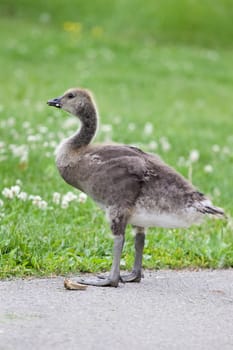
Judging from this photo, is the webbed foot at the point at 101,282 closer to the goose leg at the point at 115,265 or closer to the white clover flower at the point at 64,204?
the goose leg at the point at 115,265

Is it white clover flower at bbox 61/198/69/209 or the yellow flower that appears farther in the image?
the yellow flower

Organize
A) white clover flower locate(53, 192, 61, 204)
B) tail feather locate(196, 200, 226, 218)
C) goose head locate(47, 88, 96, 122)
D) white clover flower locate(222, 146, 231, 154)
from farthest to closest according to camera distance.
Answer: white clover flower locate(222, 146, 231, 154) → white clover flower locate(53, 192, 61, 204) → goose head locate(47, 88, 96, 122) → tail feather locate(196, 200, 226, 218)

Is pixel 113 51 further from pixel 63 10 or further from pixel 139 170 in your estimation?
pixel 139 170

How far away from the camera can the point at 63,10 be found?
29.4m

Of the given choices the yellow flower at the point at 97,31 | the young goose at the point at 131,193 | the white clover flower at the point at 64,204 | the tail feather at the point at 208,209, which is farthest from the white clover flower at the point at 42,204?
the yellow flower at the point at 97,31

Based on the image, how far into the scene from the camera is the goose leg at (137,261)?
5918 mm

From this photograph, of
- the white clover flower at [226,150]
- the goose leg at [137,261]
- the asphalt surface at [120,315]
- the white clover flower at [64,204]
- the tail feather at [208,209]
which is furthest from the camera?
the white clover flower at [226,150]

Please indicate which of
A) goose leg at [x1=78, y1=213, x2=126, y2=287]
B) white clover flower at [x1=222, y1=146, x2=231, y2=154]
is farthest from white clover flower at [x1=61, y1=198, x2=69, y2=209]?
white clover flower at [x1=222, y1=146, x2=231, y2=154]

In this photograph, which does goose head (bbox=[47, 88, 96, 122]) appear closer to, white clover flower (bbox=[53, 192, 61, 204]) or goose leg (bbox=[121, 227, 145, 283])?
goose leg (bbox=[121, 227, 145, 283])

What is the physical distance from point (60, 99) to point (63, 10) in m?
23.9

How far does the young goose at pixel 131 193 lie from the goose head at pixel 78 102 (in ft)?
1.07

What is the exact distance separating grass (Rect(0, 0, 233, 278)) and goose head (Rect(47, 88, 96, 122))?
3.54 feet

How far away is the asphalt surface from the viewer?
14.7 feet

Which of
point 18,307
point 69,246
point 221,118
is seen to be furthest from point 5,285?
point 221,118
